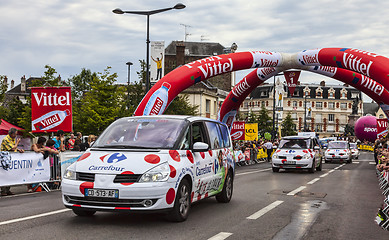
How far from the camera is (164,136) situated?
324 inches

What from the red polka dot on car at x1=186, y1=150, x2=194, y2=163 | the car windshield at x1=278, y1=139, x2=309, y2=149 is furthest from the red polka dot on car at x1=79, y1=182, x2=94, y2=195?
the car windshield at x1=278, y1=139, x2=309, y2=149

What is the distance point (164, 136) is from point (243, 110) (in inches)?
5267

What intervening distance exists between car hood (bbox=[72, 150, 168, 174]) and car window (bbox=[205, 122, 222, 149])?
2.14 m

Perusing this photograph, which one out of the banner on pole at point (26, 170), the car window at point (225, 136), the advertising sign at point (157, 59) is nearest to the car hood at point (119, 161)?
the car window at point (225, 136)

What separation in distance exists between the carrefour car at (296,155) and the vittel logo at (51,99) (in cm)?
1022

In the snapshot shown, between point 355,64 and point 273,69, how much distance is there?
21.1 feet

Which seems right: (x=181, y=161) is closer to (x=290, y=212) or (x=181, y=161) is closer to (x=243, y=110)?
(x=290, y=212)

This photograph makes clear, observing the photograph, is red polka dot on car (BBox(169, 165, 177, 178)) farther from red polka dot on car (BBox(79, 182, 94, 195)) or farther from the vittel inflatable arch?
the vittel inflatable arch

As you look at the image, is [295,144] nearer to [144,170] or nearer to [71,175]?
[144,170]

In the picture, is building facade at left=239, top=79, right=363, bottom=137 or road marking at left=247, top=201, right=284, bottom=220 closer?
road marking at left=247, top=201, right=284, bottom=220

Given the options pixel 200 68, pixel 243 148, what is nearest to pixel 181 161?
pixel 200 68

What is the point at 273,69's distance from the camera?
1010 inches

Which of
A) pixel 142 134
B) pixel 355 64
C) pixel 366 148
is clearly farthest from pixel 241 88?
pixel 366 148

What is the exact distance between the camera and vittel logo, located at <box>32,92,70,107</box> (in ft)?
57.6
